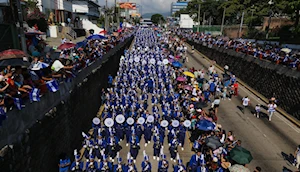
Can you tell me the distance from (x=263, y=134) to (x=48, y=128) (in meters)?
13.6

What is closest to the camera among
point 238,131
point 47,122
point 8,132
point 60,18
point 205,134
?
point 8,132

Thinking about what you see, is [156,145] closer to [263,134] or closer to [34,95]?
[34,95]

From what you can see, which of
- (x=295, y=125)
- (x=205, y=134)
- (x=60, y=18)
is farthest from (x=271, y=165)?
(x=60, y=18)

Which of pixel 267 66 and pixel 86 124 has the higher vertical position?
pixel 267 66

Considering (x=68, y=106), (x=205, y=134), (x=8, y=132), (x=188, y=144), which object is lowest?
(x=188, y=144)

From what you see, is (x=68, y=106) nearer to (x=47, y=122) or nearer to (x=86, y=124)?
(x=47, y=122)

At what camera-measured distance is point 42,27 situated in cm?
3175

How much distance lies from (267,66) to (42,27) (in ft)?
87.9

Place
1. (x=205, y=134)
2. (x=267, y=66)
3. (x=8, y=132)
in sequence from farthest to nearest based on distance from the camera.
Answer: (x=267, y=66) < (x=205, y=134) < (x=8, y=132)

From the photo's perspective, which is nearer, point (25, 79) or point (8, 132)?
point (8, 132)

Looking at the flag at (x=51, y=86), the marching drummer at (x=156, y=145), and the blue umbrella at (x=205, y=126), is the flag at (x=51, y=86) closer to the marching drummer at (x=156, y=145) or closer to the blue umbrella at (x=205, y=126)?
the marching drummer at (x=156, y=145)

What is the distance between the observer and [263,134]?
16.9 metres

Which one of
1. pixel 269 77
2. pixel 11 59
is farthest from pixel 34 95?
pixel 269 77

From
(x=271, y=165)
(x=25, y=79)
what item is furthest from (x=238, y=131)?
(x=25, y=79)
